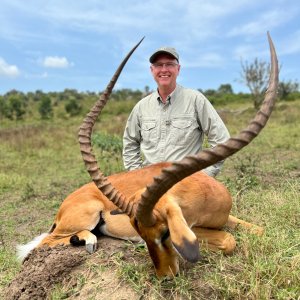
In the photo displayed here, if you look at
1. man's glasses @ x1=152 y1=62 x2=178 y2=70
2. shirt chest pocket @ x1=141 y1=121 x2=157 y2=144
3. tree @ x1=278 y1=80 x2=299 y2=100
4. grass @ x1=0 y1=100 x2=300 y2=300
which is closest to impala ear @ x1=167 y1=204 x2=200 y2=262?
grass @ x1=0 y1=100 x2=300 y2=300

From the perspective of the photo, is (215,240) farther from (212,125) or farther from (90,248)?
(212,125)

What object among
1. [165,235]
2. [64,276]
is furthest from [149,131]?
[165,235]

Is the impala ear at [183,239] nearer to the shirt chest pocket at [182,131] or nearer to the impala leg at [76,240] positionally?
A: the impala leg at [76,240]

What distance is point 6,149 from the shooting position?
18.4 m

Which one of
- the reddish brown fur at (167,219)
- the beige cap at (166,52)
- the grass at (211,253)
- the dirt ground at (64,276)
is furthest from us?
the beige cap at (166,52)

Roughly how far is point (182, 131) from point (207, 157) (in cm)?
287

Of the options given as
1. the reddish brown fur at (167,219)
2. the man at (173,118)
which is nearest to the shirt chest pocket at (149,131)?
the man at (173,118)

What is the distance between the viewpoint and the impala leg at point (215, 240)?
4.42 meters

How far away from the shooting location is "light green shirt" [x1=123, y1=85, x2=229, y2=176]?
583 cm

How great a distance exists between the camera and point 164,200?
388 centimetres

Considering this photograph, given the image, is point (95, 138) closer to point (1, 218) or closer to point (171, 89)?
point (1, 218)

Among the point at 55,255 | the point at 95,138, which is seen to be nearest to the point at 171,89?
the point at 55,255

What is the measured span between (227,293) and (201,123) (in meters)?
2.63

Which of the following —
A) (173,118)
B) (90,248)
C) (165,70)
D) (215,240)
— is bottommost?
(90,248)
